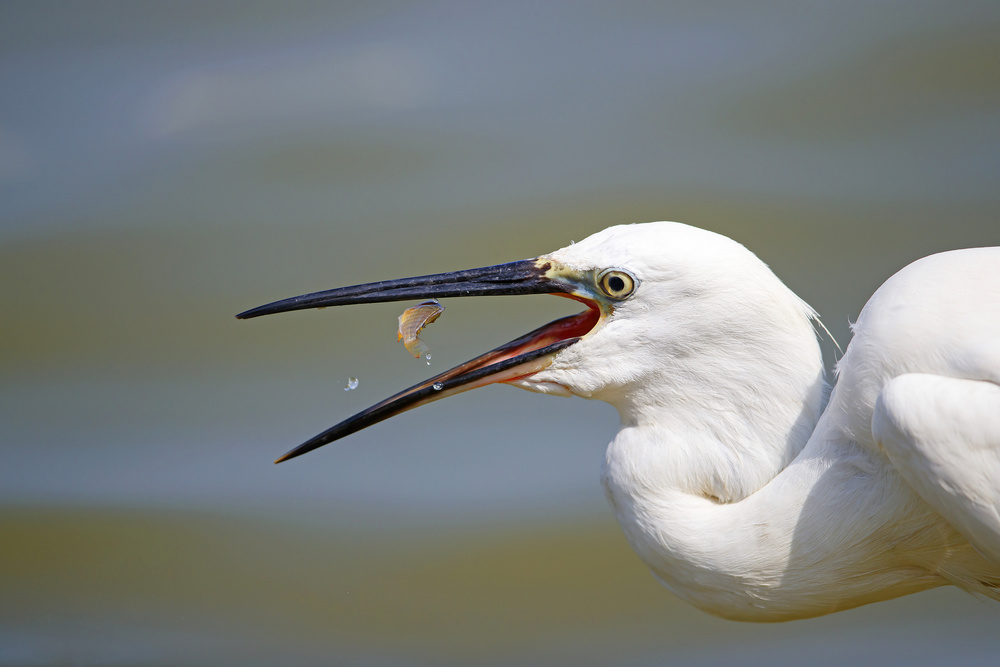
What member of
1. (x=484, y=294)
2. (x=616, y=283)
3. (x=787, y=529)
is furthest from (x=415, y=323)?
(x=787, y=529)

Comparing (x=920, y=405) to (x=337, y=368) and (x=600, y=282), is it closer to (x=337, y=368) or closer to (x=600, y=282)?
(x=600, y=282)

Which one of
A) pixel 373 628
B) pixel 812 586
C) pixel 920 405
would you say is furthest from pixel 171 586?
pixel 920 405

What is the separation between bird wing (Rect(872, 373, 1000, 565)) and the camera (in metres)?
1.28

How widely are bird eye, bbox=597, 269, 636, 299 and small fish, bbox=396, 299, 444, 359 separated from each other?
0.38m

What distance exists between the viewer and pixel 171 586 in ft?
9.95

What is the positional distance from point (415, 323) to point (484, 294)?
0.71 ft

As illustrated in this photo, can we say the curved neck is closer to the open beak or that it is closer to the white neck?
the white neck

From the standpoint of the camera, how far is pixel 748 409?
151cm

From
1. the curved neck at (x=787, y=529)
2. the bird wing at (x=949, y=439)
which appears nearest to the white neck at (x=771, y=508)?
the curved neck at (x=787, y=529)

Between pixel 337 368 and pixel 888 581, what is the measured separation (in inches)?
98.6

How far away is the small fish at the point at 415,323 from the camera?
1.77 m

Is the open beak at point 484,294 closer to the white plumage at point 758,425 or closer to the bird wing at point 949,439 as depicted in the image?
the white plumage at point 758,425

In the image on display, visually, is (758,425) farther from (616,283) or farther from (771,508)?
(616,283)

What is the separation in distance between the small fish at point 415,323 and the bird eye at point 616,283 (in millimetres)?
379
